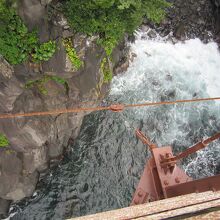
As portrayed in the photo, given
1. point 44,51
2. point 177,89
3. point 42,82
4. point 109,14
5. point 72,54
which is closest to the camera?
point 109,14

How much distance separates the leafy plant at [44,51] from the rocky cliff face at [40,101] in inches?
6.0

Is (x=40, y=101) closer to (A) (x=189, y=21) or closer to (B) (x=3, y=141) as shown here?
(B) (x=3, y=141)

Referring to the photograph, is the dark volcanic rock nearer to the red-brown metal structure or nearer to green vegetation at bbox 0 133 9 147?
green vegetation at bbox 0 133 9 147

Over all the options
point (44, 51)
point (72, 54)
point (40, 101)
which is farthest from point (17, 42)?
point (40, 101)

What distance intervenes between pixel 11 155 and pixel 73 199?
8.15ft

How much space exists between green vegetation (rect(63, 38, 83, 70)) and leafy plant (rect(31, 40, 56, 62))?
379 millimetres

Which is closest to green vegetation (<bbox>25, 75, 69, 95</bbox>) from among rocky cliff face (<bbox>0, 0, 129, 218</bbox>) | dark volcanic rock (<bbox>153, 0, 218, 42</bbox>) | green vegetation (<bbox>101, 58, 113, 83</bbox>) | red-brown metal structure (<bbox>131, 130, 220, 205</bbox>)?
rocky cliff face (<bbox>0, 0, 129, 218</bbox>)

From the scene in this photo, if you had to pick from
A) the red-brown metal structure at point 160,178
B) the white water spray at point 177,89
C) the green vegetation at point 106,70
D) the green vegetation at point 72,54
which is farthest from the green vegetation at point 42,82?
the red-brown metal structure at point 160,178

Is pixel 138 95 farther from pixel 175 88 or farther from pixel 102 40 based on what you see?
pixel 102 40

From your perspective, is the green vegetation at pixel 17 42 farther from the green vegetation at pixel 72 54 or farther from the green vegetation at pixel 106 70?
the green vegetation at pixel 106 70

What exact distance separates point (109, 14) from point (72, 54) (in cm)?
141

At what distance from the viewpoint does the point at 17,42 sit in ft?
24.8

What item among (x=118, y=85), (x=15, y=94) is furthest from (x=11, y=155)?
(x=118, y=85)

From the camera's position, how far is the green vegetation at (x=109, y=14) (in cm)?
731
